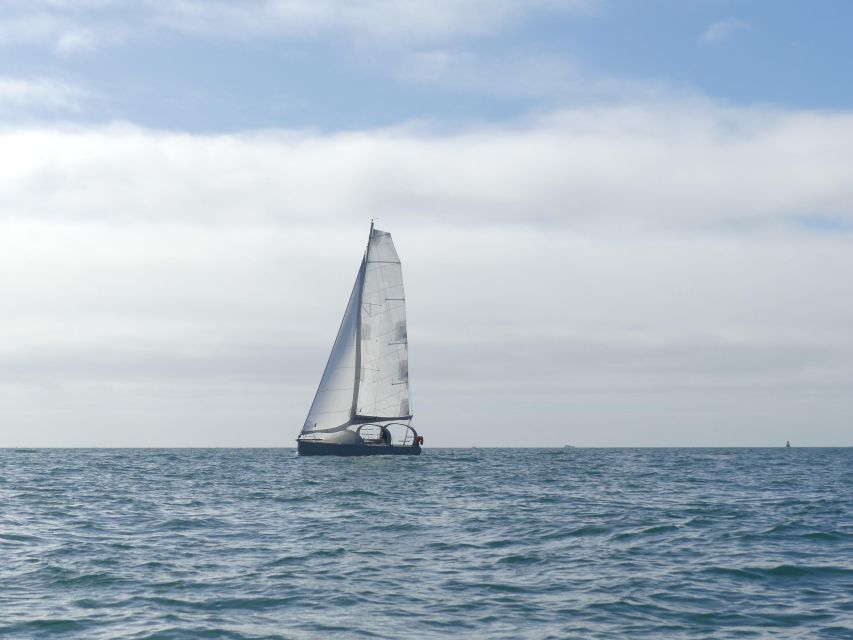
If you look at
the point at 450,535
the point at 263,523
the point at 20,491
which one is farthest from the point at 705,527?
the point at 20,491

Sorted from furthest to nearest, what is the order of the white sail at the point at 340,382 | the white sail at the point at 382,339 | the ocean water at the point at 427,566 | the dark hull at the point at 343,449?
the white sail at the point at 340,382 → the white sail at the point at 382,339 → the dark hull at the point at 343,449 → the ocean water at the point at 427,566

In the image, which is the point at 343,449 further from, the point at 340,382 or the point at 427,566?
the point at 427,566

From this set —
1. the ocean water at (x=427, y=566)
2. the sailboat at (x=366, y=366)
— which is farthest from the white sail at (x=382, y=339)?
the ocean water at (x=427, y=566)

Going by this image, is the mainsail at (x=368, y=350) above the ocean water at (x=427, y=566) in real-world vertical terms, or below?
above

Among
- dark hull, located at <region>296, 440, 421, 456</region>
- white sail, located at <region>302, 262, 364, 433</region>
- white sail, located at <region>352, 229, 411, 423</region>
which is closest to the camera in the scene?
dark hull, located at <region>296, 440, 421, 456</region>

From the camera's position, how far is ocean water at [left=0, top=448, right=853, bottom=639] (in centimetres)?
1477

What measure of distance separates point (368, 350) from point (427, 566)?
54248 millimetres

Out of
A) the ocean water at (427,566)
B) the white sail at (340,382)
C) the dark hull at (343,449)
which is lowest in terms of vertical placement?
the ocean water at (427,566)

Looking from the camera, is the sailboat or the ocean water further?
the sailboat

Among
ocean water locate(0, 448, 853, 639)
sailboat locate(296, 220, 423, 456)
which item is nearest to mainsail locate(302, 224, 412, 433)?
sailboat locate(296, 220, 423, 456)

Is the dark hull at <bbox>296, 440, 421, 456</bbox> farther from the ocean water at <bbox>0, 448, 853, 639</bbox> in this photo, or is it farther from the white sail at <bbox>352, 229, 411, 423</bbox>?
the ocean water at <bbox>0, 448, 853, 639</bbox>

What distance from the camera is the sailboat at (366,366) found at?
72688mm

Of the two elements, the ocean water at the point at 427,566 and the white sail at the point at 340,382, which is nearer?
the ocean water at the point at 427,566

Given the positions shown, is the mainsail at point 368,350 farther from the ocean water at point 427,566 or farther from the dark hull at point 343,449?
the ocean water at point 427,566
